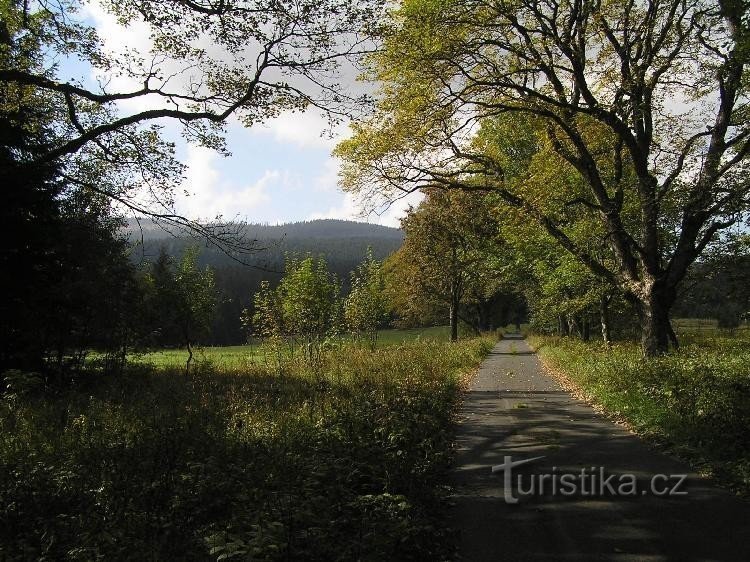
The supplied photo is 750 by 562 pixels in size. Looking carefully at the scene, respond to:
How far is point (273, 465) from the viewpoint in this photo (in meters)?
5.74

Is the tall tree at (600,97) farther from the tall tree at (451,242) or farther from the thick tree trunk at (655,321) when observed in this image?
the tall tree at (451,242)

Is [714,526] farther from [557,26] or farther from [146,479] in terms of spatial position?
[557,26]

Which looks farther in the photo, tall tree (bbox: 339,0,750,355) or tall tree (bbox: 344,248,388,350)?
tall tree (bbox: 344,248,388,350)

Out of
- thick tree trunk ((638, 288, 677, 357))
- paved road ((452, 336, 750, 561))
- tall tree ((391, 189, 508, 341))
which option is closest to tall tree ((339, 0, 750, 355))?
thick tree trunk ((638, 288, 677, 357))

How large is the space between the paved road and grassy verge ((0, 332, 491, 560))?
48 cm

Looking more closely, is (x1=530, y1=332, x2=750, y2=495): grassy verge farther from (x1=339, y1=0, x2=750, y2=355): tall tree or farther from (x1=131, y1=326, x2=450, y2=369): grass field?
(x1=131, y1=326, x2=450, y2=369): grass field

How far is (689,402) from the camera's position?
29.6 feet

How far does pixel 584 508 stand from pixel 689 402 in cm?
502

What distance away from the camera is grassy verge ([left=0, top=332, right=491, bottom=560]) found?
4094mm

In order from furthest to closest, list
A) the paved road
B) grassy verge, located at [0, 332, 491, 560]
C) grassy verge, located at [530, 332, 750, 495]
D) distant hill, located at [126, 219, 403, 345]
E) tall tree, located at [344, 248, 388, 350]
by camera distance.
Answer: tall tree, located at [344, 248, 388, 350], distant hill, located at [126, 219, 403, 345], grassy verge, located at [530, 332, 750, 495], the paved road, grassy verge, located at [0, 332, 491, 560]

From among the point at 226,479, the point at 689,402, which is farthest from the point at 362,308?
the point at 226,479

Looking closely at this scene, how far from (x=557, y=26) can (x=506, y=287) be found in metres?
31.8

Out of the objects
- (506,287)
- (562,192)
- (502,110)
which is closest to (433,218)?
(506,287)

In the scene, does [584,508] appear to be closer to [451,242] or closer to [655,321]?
[655,321]
